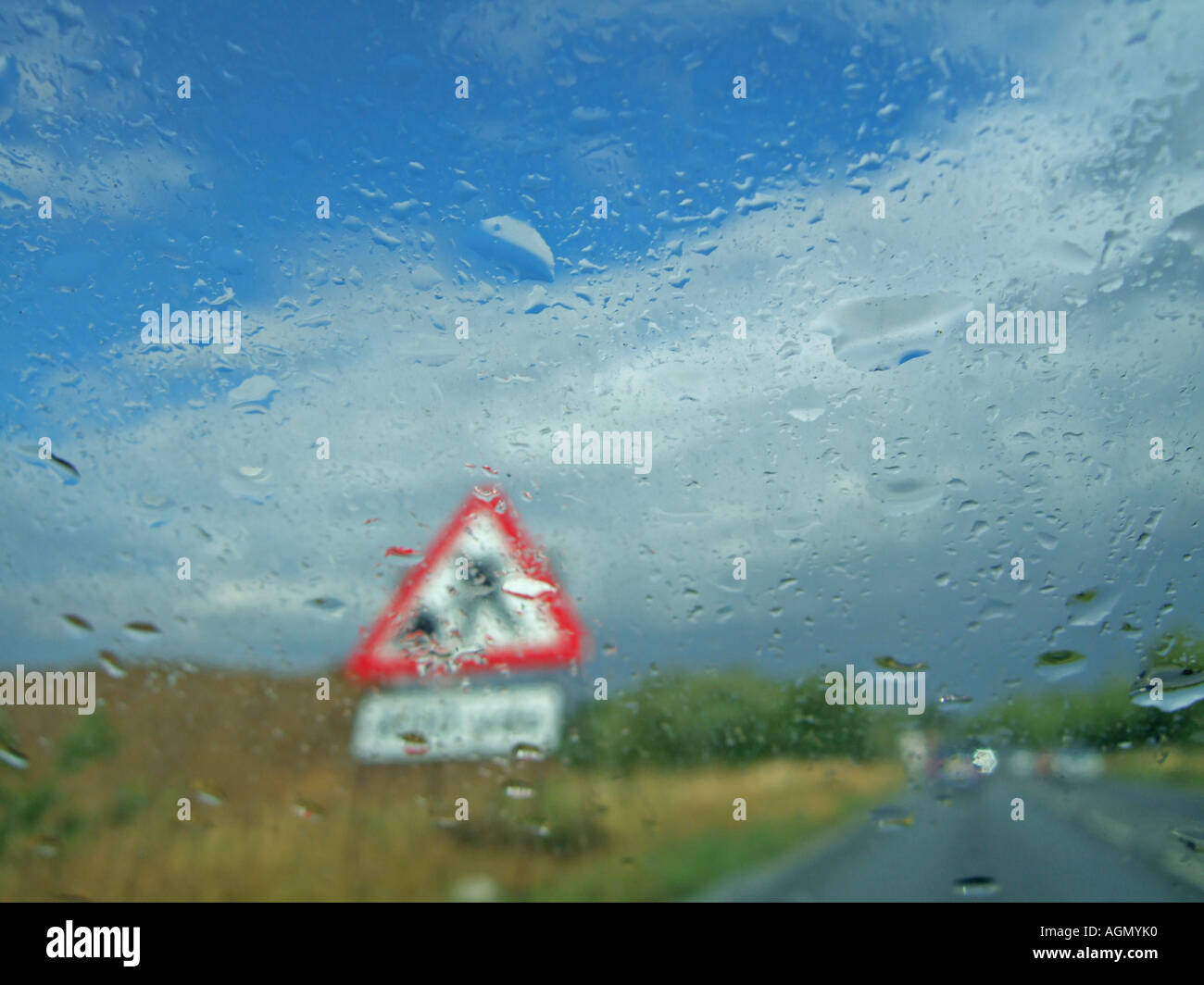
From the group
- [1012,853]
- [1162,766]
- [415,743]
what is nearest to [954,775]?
[1012,853]

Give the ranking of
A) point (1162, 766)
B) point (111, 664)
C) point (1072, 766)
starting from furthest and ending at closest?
1. point (1162, 766)
2. point (1072, 766)
3. point (111, 664)

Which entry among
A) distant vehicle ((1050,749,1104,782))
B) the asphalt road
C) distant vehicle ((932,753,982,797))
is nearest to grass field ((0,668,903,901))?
distant vehicle ((932,753,982,797))

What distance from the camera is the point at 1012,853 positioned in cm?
344

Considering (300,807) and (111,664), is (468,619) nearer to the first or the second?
(300,807)

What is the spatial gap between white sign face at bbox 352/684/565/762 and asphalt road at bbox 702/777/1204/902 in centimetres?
83

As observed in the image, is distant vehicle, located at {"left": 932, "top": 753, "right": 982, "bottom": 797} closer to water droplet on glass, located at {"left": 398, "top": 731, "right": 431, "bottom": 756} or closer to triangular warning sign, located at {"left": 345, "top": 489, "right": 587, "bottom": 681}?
triangular warning sign, located at {"left": 345, "top": 489, "right": 587, "bottom": 681}

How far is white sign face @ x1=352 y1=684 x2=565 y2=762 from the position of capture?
3402 millimetres

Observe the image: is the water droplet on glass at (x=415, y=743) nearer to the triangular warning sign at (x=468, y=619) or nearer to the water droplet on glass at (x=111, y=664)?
the triangular warning sign at (x=468, y=619)

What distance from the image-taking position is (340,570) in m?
3.53

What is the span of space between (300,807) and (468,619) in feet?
2.82
